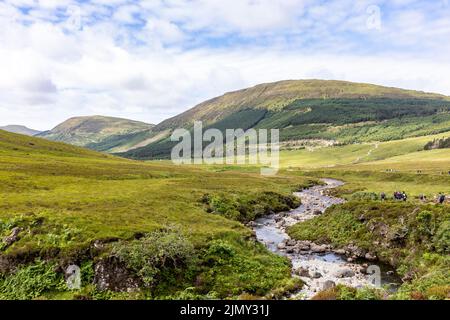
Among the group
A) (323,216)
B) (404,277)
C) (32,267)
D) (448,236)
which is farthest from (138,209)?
(448,236)

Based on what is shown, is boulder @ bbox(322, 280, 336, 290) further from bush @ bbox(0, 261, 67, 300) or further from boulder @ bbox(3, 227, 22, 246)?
boulder @ bbox(3, 227, 22, 246)

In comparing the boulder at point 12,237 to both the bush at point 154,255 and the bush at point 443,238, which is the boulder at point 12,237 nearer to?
the bush at point 154,255

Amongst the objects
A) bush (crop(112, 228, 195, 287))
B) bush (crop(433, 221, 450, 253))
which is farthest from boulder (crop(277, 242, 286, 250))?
bush (crop(433, 221, 450, 253))

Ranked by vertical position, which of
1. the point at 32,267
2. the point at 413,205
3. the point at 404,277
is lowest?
the point at 404,277

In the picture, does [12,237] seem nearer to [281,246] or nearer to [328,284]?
[328,284]

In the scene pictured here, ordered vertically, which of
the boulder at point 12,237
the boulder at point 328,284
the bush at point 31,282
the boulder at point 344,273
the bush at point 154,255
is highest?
the boulder at point 12,237

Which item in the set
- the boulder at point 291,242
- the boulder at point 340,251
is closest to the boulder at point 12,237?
the boulder at point 291,242

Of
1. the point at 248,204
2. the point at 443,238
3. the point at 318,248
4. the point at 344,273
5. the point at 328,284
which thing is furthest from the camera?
the point at 248,204

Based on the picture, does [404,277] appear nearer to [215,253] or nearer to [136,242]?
[215,253]

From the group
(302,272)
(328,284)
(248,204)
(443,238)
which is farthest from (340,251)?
(248,204)

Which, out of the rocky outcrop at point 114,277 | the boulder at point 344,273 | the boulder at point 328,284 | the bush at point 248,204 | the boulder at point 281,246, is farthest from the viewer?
the bush at point 248,204
